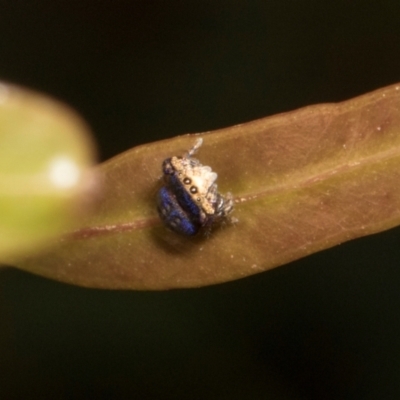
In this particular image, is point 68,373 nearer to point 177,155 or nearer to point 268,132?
point 177,155

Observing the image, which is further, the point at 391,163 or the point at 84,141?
the point at 84,141

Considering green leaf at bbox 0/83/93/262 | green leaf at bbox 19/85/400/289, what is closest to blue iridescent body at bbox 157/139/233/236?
green leaf at bbox 19/85/400/289

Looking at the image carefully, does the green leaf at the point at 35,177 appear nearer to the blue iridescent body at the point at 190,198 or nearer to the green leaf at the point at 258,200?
the green leaf at the point at 258,200

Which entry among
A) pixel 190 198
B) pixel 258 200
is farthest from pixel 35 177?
pixel 258 200

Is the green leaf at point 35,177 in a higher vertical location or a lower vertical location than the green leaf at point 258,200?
Result: higher

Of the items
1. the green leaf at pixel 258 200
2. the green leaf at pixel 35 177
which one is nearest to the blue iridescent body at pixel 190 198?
the green leaf at pixel 258 200

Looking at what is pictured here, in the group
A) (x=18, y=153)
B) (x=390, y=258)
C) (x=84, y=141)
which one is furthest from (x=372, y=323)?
(x=18, y=153)

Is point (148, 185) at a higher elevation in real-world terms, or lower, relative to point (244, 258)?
higher
